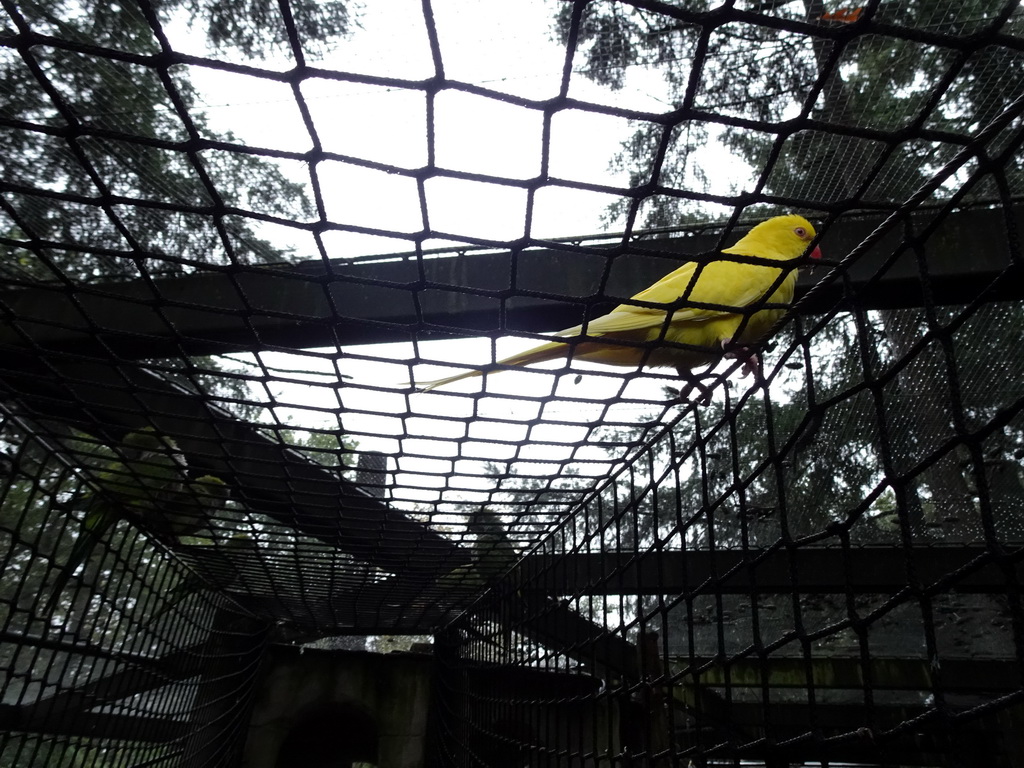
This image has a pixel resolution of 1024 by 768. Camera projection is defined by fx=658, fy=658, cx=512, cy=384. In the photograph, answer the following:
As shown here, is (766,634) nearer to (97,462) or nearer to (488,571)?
(488,571)

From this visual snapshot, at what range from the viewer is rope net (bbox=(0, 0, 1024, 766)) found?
0.76m

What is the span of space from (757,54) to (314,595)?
2906 mm

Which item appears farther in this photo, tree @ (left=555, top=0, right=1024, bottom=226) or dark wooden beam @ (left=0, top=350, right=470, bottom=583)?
dark wooden beam @ (left=0, top=350, right=470, bottom=583)

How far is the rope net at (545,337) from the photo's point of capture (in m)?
0.76

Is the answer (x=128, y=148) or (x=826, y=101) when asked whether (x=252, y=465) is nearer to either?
(x=128, y=148)

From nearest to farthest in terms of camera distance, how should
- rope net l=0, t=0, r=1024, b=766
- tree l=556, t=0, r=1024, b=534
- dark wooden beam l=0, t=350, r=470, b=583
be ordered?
1. rope net l=0, t=0, r=1024, b=766
2. tree l=556, t=0, r=1024, b=534
3. dark wooden beam l=0, t=350, r=470, b=583

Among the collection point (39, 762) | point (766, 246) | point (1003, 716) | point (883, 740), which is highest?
point (766, 246)

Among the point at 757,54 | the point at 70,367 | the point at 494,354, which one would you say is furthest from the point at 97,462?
the point at 757,54

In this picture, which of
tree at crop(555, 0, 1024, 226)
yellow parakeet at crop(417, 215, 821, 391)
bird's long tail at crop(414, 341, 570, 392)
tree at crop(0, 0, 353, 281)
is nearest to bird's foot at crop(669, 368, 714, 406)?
yellow parakeet at crop(417, 215, 821, 391)

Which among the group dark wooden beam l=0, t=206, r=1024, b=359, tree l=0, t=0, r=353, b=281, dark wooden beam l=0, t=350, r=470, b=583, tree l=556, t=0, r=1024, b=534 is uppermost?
tree l=556, t=0, r=1024, b=534

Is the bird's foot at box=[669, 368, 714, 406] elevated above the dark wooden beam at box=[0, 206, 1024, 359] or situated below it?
below

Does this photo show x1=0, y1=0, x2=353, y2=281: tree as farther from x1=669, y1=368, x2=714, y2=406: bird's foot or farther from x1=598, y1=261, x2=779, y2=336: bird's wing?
x1=669, y1=368, x2=714, y2=406: bird's foot

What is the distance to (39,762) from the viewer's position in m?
4.30

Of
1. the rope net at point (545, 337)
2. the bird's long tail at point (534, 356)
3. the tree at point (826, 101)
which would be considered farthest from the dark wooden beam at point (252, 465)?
the tree at point (826, 101)
